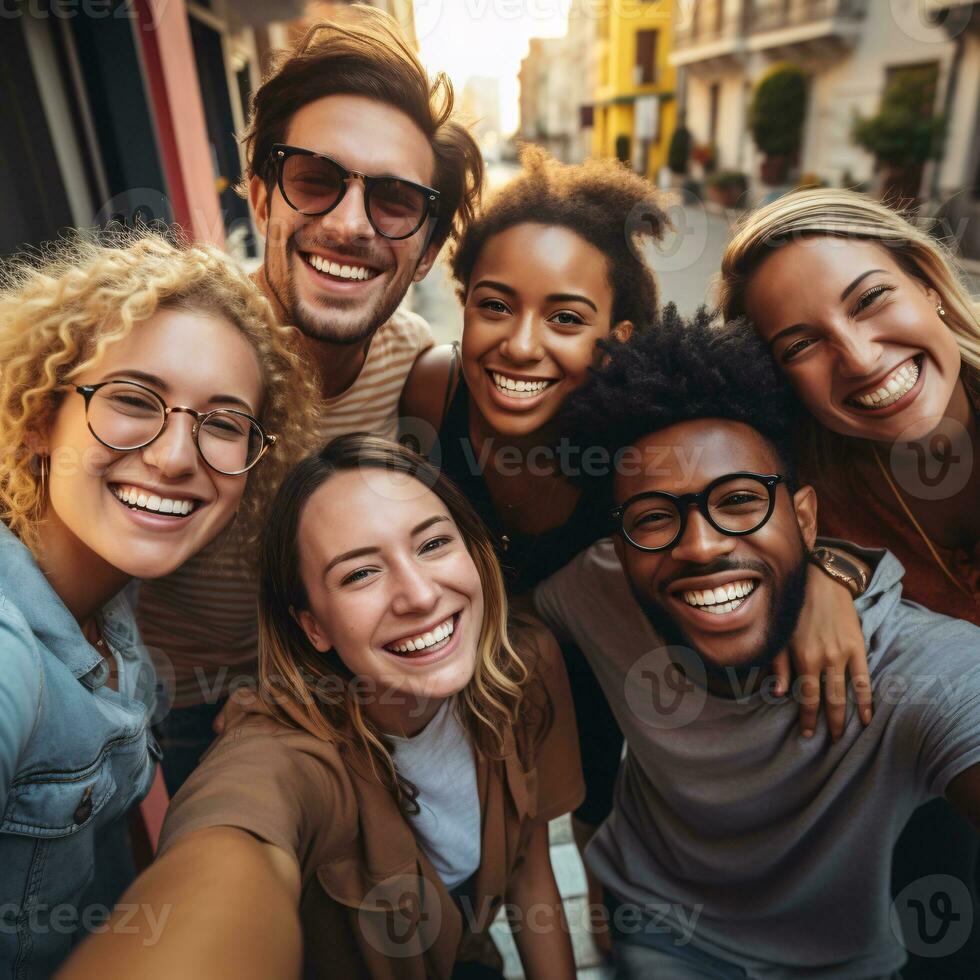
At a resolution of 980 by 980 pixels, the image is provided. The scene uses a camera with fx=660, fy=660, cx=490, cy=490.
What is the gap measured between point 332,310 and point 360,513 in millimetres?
782

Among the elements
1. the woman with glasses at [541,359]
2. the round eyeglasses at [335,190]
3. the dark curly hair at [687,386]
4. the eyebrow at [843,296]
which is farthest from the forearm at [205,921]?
the eyebrow at [843,296]

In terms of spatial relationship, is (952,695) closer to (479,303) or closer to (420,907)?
(420,907)

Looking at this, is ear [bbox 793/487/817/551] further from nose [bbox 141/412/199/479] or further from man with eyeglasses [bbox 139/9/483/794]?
nose [bbox 141/412/199/479]

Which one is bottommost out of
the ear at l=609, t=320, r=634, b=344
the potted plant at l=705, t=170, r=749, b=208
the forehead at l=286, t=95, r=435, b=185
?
the potted plant at l=705, t=170, r=749, b=208

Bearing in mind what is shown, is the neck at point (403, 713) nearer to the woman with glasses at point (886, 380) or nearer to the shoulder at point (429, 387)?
the shoulder at point (429, 387)

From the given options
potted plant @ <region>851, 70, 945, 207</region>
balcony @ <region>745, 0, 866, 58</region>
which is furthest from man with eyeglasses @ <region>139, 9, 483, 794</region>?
balcony @ <region>745, 0, 866, 58</region>

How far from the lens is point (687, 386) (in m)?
1.71

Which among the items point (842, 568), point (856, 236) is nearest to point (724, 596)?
point (842, 568)

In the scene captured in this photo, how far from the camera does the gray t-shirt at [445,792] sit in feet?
5.52

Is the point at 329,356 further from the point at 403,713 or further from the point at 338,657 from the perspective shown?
the point at 403,713

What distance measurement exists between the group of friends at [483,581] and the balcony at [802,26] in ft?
61.2

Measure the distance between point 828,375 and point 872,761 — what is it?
3.21 feet

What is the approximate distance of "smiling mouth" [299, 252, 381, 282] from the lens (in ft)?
6.59

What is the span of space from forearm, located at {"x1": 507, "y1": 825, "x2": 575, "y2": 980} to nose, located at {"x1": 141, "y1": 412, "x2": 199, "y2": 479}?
4.58ft
